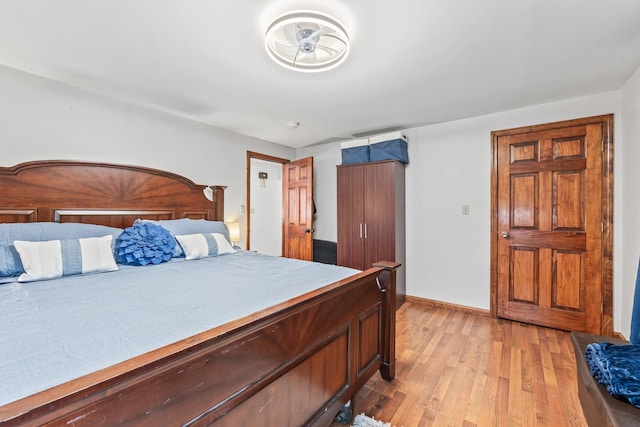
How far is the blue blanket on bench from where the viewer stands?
3.30 feet

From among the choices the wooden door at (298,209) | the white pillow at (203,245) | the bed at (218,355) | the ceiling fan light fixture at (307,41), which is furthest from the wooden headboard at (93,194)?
the ceiling fan light fixture at (307,41)

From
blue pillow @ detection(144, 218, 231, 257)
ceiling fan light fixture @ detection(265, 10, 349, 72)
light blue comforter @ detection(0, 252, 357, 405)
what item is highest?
ceiling fan light fixture @ detection(265, 10, 349, 72)

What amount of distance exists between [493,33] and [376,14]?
770mm

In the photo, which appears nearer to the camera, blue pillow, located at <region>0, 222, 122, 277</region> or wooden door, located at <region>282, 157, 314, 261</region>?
blue pillow, located at <region>0, 222, 122, 277</region>

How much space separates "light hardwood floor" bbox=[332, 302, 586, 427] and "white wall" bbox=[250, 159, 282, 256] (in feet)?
11.7

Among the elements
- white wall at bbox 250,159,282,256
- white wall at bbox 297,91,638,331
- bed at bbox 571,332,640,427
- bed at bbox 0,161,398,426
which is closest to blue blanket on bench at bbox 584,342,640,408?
bed at bbox 571,332,640,427

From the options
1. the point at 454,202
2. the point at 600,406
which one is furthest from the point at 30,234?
the point at 454,202

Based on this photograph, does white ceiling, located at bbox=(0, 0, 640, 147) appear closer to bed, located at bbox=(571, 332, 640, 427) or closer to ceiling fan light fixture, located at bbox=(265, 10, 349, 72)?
ceiling fan light fixture, located at bbox=(265, 10, 349, 72)

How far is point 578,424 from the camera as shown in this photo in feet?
5.12

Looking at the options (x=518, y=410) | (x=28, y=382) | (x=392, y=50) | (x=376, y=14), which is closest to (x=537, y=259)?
(x=518, y=410)

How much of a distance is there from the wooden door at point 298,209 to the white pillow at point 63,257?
8.34ft

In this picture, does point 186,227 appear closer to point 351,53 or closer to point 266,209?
point 351,53

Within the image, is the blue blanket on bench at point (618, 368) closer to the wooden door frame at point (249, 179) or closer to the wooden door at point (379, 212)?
the wooden door at point (379, 212)

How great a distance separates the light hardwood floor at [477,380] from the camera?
1.63m
